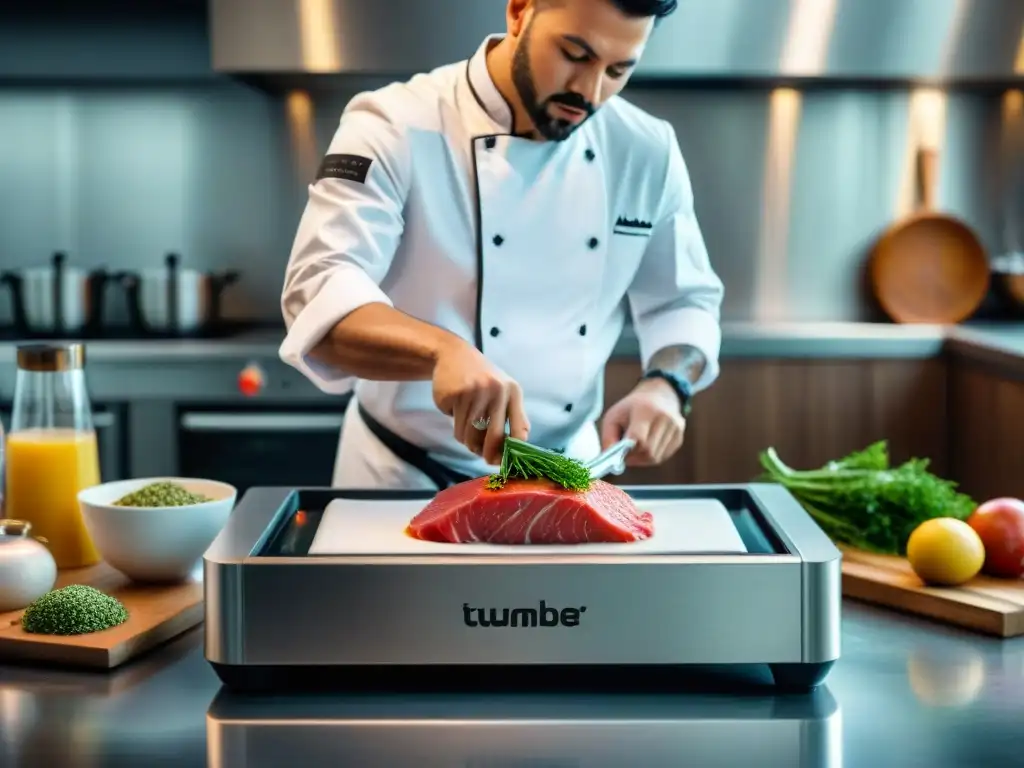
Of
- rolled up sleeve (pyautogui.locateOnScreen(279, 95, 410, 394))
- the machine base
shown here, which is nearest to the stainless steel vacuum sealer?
the machine base

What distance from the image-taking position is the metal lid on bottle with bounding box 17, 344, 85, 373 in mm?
1570

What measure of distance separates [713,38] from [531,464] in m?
2.53

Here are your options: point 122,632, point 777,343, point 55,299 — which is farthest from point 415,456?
point 55,299

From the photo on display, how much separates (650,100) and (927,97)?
0.82 meters

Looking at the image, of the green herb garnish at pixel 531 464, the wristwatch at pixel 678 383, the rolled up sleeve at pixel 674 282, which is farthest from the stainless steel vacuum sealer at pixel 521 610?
the rolled up sleeve at pixel 674 282

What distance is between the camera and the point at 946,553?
148 cm

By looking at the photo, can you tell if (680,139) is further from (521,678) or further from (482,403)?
(521,678)

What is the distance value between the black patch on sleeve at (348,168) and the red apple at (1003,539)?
2.88 feet

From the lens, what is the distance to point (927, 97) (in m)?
3.98

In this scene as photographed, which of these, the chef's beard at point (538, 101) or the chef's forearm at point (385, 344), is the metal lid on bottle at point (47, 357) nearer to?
the chef's forearm at point (385, 344)

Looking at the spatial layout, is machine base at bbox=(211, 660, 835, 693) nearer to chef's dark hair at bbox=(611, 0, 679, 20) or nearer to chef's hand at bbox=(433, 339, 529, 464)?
chef's hand at bbox=(433, 339, 529, 464)

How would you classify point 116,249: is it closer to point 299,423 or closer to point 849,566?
point 299,423

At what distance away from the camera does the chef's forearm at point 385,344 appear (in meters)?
1.48

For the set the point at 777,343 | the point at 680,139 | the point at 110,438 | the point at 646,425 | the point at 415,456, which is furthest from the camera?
the point at 680,139
